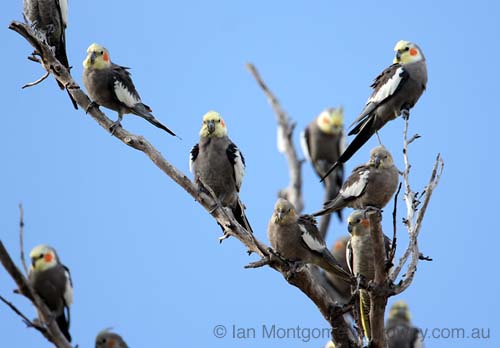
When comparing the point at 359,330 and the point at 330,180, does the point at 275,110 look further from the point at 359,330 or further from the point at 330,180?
the point at 359,330

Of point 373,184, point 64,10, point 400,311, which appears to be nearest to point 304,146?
point 400,311

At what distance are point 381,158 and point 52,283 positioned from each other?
356cm

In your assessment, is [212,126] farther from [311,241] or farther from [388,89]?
[388,89]

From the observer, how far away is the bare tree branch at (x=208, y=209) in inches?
311

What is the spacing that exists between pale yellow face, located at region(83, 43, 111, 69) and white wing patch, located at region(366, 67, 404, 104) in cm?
339

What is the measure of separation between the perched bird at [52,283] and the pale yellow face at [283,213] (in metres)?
2.28

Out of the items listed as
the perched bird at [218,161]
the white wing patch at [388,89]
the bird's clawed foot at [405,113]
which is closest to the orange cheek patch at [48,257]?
the perched bird at [218,161]

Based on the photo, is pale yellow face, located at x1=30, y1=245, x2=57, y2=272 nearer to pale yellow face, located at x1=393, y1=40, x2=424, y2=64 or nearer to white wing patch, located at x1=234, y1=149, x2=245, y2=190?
white wing patch, located at x1=234, y1=149, x2=245, y2=190

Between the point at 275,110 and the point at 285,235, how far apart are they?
29.9 feet

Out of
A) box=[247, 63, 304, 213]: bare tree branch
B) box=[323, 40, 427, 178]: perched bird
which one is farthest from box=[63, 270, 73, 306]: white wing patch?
box=[247, 63, 304, 213]: bare tree branch

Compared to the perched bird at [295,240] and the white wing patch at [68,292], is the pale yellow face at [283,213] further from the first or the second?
the white wing patch at [68,292]

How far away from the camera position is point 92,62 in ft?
32.6

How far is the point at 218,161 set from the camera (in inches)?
363

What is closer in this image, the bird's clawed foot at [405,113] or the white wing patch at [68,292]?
the white wing patch at [68,292]
